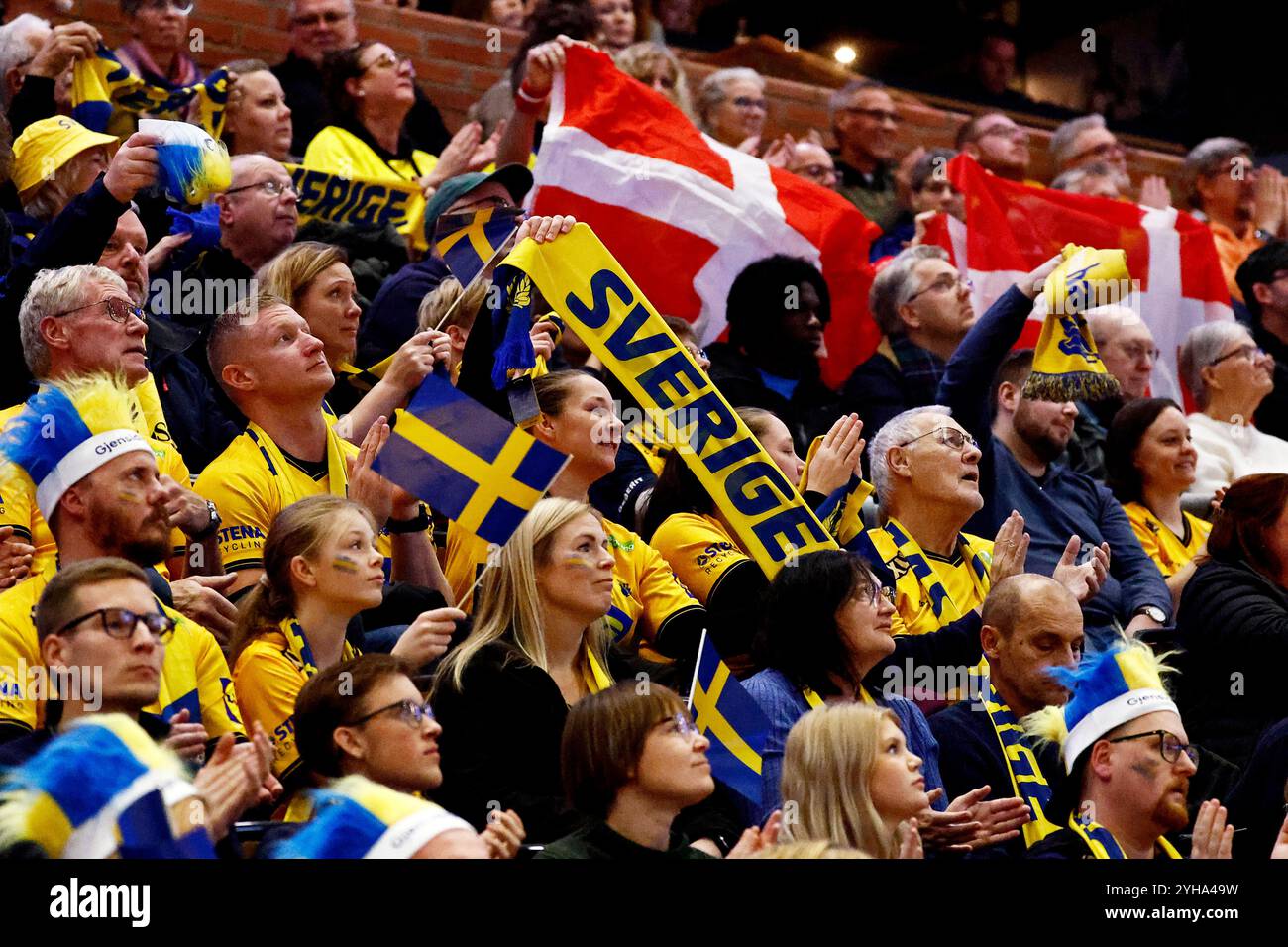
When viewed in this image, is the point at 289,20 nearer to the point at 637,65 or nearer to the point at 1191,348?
the point at 637,65

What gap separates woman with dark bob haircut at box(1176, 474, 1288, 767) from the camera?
6.20 m

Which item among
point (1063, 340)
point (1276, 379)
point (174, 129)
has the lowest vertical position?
point (1276, 379)

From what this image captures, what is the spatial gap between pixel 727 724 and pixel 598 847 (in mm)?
815

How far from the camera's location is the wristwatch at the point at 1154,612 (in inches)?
269

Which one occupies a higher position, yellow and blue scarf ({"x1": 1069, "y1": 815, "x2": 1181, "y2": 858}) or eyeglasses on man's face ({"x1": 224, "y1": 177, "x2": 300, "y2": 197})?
eyeglasses on man's face ({"x1": 224, "y1": 177, "x2": 300, "y2": 197})

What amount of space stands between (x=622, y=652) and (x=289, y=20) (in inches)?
195

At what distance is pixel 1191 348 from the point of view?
863cm

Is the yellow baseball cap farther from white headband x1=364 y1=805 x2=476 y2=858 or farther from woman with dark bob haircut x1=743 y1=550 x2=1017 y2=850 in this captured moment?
white headband x1=364 y1=805 x2=476 y2=858

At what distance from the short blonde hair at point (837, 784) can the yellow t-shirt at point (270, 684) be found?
1.12 metres

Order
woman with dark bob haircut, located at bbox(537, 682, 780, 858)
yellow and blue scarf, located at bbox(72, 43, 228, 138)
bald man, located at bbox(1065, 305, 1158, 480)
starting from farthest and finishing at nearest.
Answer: bald man, located at bbox(1065, 305, 1158, 480), yellow and blue scarf, located at bbox(72, 43, 228, 138), woman with dark bob haircut, located at bbox(537, 682, 780, 858)

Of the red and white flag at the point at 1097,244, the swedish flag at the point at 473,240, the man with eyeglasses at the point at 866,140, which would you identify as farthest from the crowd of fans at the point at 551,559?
the man with eyeglasses at the point at 866,140

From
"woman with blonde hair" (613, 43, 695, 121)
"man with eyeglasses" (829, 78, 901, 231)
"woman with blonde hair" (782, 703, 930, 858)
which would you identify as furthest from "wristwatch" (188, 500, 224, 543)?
"man with eyeglasses" (829, 78, 901, 231)
